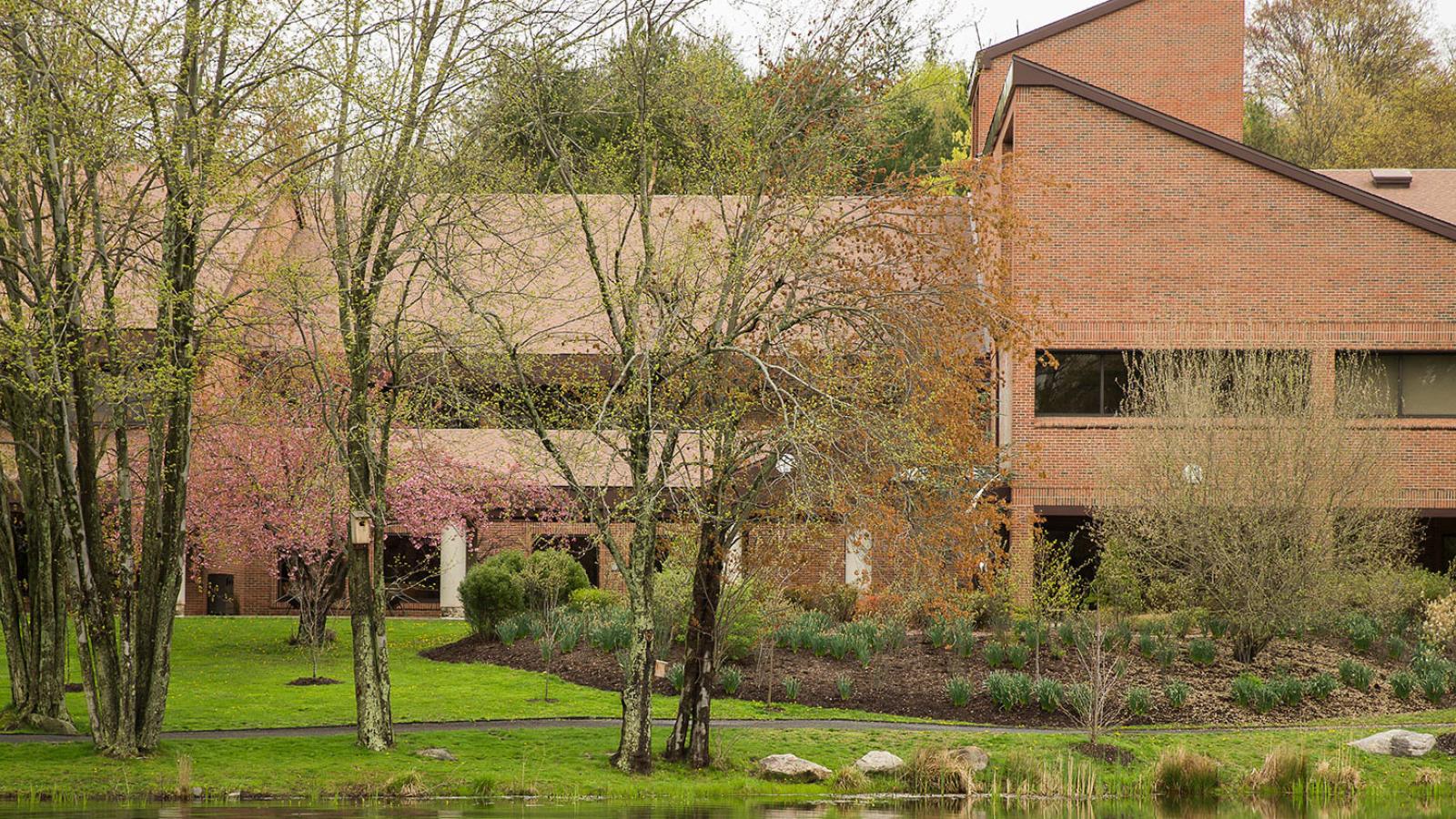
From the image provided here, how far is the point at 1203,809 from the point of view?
18.4 metres

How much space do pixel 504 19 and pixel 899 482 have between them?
22.7ft

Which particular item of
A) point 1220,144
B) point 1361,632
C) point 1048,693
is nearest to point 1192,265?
point 1220,144

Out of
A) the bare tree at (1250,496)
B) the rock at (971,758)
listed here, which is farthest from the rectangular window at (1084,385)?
the rock at (971,758)

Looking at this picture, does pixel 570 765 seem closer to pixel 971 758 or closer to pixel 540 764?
pixel 540 764

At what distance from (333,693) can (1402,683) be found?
15494 millimetres

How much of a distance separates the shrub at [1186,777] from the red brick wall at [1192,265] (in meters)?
13.4

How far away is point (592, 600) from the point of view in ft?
106

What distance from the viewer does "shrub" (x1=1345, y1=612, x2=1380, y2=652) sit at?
88.4 ft

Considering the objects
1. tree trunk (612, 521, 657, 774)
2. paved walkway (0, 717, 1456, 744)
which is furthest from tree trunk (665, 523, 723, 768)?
paved walkway (0, 717, 1456, 744)

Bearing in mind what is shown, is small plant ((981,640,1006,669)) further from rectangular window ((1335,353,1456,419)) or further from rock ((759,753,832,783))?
rectangular window ((1335,353,1456,419))

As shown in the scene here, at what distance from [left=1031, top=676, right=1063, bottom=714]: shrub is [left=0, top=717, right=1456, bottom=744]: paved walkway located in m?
0.63

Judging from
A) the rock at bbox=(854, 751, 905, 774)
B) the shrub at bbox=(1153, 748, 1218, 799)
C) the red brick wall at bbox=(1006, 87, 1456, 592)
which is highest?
the red brick wall at bbox=(1006, 87, 1456, 592)

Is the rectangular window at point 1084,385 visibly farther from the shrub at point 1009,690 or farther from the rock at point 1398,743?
the rock at point 1398,743

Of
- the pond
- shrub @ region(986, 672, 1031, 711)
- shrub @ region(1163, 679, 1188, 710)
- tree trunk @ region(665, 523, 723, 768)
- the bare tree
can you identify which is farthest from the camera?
the bare tree
